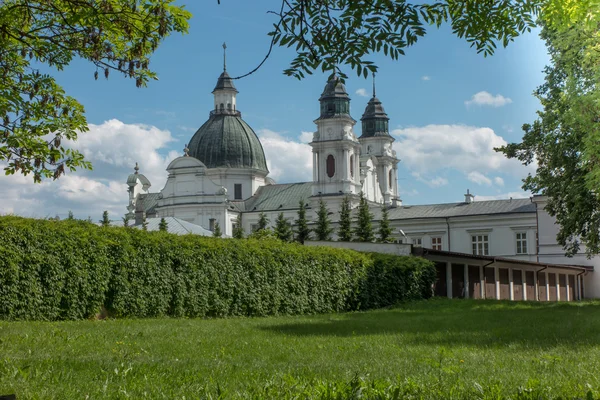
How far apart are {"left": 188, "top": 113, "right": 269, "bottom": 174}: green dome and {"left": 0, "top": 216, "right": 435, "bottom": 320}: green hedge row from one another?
2808 inches

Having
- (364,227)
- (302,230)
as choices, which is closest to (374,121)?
(302,230)

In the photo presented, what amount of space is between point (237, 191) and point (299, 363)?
94.7m

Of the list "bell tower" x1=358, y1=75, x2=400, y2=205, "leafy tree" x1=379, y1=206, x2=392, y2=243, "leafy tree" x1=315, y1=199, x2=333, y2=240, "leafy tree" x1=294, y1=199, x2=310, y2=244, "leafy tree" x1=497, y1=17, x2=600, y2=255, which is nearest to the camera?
"leafy tree" x1=497, y1=17, x2=600, y2=255

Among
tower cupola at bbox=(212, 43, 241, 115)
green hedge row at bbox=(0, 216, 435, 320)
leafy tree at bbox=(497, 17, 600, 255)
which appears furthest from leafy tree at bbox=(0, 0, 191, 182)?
tower cupola at bbox=(212, 43, 241, 115)

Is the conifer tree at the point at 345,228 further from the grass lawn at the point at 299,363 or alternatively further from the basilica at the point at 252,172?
the grass lawn at the point at 299,363

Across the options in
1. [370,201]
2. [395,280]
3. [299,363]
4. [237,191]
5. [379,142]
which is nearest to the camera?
[299,363]

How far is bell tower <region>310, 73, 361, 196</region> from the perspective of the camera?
93250 mm

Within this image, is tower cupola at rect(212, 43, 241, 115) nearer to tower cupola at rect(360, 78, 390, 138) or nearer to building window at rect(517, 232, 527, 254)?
tower cupola at rect(360, 78, 390, 138)

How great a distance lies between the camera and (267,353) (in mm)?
10805

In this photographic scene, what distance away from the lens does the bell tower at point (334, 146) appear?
93250 millimetres

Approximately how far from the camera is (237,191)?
104 meters

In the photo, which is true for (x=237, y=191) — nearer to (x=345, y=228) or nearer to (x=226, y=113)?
(x=226, y=113)

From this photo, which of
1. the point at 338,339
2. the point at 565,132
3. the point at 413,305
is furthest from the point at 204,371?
the point at 413,305

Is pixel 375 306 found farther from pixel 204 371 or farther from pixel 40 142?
pixel 204 371
